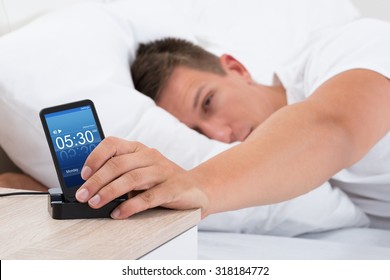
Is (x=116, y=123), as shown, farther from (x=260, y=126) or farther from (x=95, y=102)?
(x=260, y=126)

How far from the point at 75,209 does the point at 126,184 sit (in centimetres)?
8

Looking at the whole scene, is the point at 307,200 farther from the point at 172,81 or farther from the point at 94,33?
the point at 94,33

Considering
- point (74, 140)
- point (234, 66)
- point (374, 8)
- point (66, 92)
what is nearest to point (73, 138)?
point (74, 140)

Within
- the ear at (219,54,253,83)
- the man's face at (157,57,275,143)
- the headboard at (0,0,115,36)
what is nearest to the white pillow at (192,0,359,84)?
the ear at (219,54,253,83)

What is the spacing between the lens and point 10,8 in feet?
5.29

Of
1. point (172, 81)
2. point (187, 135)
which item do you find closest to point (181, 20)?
point (172, 81)

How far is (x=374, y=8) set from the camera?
8.13 ft

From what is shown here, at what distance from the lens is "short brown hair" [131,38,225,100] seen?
1.68 m

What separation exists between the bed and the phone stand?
1.28 feet

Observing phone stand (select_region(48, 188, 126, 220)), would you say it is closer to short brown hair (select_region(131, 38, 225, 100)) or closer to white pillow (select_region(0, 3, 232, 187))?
white pillow (select_region(0, 3, 232, 187))

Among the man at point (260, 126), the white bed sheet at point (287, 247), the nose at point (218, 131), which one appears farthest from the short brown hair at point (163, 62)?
the white bed sheet at point (287, 247)

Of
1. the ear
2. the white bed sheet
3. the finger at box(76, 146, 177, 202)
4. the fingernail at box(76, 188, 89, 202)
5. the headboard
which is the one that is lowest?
the white bed sheet

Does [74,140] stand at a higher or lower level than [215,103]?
higher

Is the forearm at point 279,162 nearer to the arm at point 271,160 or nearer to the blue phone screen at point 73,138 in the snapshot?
the arm at point 271,160
